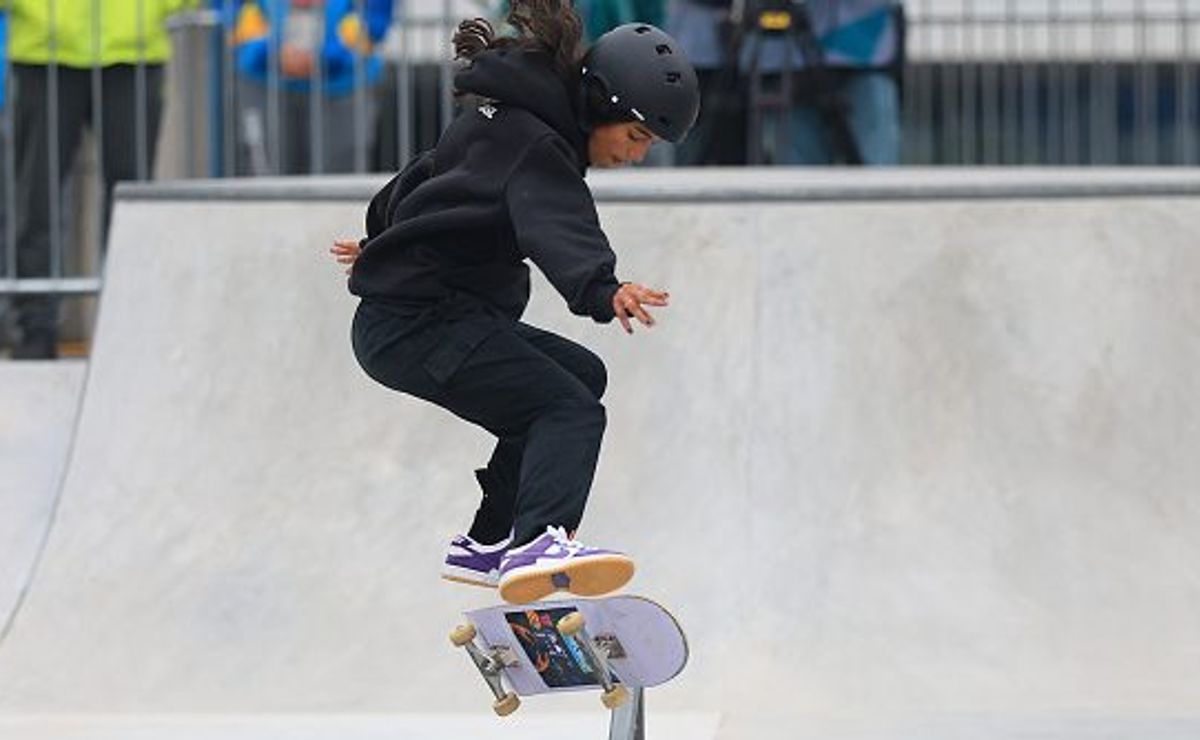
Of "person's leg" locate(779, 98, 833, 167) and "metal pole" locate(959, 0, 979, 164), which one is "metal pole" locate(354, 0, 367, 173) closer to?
"person's leg" locate(779, 98, 833, 167)

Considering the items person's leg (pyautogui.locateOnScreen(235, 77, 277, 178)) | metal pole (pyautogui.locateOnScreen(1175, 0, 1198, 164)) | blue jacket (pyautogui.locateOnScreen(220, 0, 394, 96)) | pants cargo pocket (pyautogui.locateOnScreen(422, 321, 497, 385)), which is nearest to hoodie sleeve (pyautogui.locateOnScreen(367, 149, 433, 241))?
pants cargo pocket (pyautogui.locateOnScreen(422, 321, 497, 385))

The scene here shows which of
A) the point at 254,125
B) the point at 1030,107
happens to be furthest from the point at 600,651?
the point at 1030,107

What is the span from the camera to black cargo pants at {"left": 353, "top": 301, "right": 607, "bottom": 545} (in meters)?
6.71

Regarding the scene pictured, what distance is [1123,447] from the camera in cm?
970

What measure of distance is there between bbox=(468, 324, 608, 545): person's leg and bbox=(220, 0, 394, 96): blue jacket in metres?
5.72

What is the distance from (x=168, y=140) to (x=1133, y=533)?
540cm

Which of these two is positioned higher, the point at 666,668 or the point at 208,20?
the point at 208,20

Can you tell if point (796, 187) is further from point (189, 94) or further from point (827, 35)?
point (189, 94)

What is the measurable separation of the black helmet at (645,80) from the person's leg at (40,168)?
18.2ft

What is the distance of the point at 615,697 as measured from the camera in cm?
677

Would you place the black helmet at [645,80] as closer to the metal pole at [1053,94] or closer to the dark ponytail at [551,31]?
the dark ponytail at [551,31]

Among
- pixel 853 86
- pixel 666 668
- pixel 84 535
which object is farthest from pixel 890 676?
pixel 853 86

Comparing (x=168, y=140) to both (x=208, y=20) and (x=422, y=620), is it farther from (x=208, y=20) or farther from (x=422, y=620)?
(x=422, y=620)

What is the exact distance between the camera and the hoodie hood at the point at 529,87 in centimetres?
665
